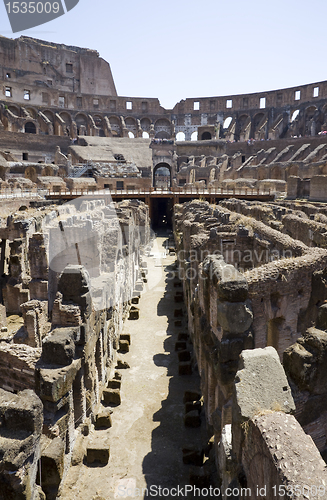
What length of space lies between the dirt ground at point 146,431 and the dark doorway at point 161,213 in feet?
79.5

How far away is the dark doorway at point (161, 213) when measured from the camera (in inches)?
1374

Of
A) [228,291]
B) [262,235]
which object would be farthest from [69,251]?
[228,291]

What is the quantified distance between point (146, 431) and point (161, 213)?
109ft

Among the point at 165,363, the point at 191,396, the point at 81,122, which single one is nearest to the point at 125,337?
the point at 165,363

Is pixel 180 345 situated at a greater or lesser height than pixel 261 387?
lesser

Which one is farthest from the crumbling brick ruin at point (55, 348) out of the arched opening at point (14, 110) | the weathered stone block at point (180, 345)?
the arched opening at point (14, 110)

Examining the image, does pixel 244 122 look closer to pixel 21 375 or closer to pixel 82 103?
pixel 82 103

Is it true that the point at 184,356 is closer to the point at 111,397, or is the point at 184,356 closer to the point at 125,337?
the point at 125,337

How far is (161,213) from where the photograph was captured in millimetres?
39094

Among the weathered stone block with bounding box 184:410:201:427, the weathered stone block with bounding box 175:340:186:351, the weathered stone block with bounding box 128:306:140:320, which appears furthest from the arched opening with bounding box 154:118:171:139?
the weathered stone block with bounding box 184:410:201:427

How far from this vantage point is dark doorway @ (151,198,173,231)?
115 feet

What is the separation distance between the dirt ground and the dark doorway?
24.2 metres

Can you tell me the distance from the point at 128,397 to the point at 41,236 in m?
4.21

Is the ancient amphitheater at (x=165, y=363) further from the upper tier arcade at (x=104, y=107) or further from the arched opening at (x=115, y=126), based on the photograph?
the arched opening at (x=115, y=126)
